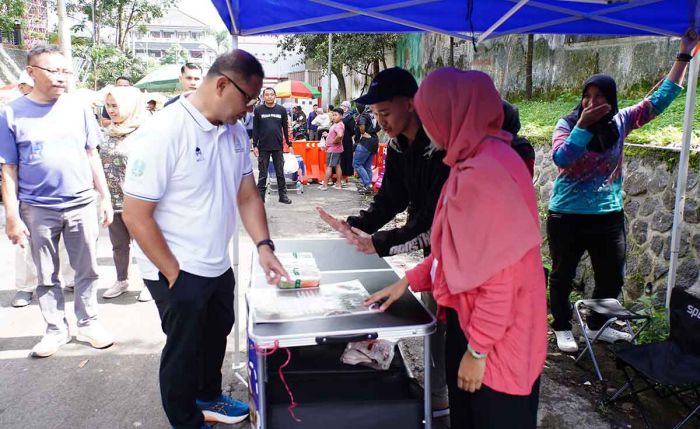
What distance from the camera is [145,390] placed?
3.16 m

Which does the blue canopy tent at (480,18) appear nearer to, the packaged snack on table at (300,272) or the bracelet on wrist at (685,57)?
→ the bracelet on wrist at (685,57)

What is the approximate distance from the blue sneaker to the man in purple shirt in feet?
4.32

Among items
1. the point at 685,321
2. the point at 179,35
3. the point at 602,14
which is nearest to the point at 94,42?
the point at 602,14

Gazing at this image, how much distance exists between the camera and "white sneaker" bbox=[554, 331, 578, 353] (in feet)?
12.0

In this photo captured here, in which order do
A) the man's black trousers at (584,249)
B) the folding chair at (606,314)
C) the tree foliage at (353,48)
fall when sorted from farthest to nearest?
the tree foliage at (353,48), the man's black trousers at (584,249), the folding chair at (606,314)

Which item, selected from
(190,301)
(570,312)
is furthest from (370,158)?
(190,301)

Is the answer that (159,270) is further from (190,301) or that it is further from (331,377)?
(331,377)

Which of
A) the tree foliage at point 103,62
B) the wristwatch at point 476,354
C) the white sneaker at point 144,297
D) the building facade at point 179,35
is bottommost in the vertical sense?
the white sneaker at point 144,297

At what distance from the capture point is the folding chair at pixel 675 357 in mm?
2564

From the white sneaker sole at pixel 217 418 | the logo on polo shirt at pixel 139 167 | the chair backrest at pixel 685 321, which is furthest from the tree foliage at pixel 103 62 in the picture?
the chair backrest at pixel 685 321

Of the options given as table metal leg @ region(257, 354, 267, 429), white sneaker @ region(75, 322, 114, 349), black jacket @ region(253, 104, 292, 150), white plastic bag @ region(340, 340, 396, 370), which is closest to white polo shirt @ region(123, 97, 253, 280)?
table metal leg @ region(257, 354, 267, 429)

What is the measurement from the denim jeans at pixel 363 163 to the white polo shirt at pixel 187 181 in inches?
305

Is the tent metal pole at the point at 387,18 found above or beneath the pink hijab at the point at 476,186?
above

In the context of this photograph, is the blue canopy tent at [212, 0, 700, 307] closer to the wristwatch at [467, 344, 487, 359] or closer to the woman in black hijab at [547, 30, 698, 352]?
the woman in black hijab at [547, 30, 698, 352]
